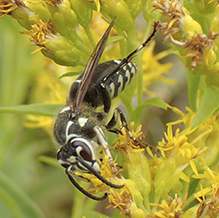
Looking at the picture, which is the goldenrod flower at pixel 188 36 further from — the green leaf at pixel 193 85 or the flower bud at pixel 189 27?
the green leaf at pixel 193 85

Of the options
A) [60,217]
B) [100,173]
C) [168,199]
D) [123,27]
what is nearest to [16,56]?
[60,217]

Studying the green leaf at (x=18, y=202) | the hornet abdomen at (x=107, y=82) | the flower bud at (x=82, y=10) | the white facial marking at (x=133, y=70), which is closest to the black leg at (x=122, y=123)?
the hornet abdomen at (x=107, y=82)

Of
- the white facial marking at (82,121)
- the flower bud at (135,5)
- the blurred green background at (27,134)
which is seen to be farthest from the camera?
the blurred green background at (27,134)

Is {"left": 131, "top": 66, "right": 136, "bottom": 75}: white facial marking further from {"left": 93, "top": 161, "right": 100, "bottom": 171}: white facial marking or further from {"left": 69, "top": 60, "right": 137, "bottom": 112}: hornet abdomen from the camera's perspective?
{"left": 93, "top": 161, "right": 100, "bottom": 171}: white facial marking

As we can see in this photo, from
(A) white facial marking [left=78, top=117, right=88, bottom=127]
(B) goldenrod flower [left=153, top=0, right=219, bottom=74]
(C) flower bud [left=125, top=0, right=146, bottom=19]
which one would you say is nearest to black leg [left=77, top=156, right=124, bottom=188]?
(A) white facial marking [left=78, top=117, right=88, bottom=127]

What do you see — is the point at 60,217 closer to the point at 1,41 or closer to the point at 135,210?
the point at 1,41

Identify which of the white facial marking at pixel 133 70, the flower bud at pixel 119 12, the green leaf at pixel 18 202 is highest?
the flower bud at pixel 119 12
